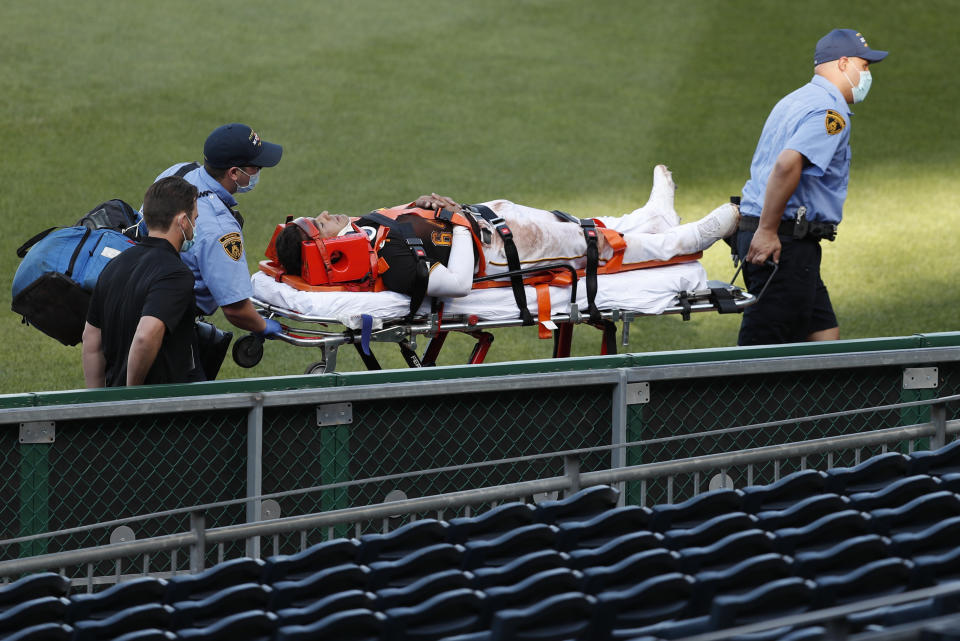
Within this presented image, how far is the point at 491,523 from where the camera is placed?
3.88 meters

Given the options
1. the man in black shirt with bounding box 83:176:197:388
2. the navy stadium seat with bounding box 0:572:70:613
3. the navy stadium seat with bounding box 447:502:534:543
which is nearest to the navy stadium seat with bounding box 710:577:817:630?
the navy stadium seat with bounding box 447:502:534:543

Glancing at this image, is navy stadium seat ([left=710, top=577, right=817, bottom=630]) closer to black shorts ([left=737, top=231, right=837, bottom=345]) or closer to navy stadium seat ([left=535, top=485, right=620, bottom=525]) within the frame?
navy stadium seat ([left=535, top=485, right=620, bottom=525])

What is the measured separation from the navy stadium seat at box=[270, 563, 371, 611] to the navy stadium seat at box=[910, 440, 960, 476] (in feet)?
6.34

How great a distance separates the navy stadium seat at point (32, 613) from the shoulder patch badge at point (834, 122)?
411cm

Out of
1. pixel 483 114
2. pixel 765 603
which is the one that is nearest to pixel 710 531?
pixel 765 603

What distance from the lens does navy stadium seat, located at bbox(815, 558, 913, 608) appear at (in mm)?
3332

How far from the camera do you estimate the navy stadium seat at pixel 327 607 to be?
327 centimetres

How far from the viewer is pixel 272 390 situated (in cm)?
474

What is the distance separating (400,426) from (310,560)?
4.06 ft

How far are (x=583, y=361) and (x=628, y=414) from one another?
283 millimetres

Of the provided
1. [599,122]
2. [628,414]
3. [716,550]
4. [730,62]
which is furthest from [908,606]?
[730,62]

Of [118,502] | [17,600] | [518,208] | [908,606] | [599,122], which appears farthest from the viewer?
[599,122]

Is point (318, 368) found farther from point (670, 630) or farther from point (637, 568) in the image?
point (670, 630)

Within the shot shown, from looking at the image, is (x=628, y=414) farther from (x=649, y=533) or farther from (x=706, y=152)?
(x=706, y=152)
